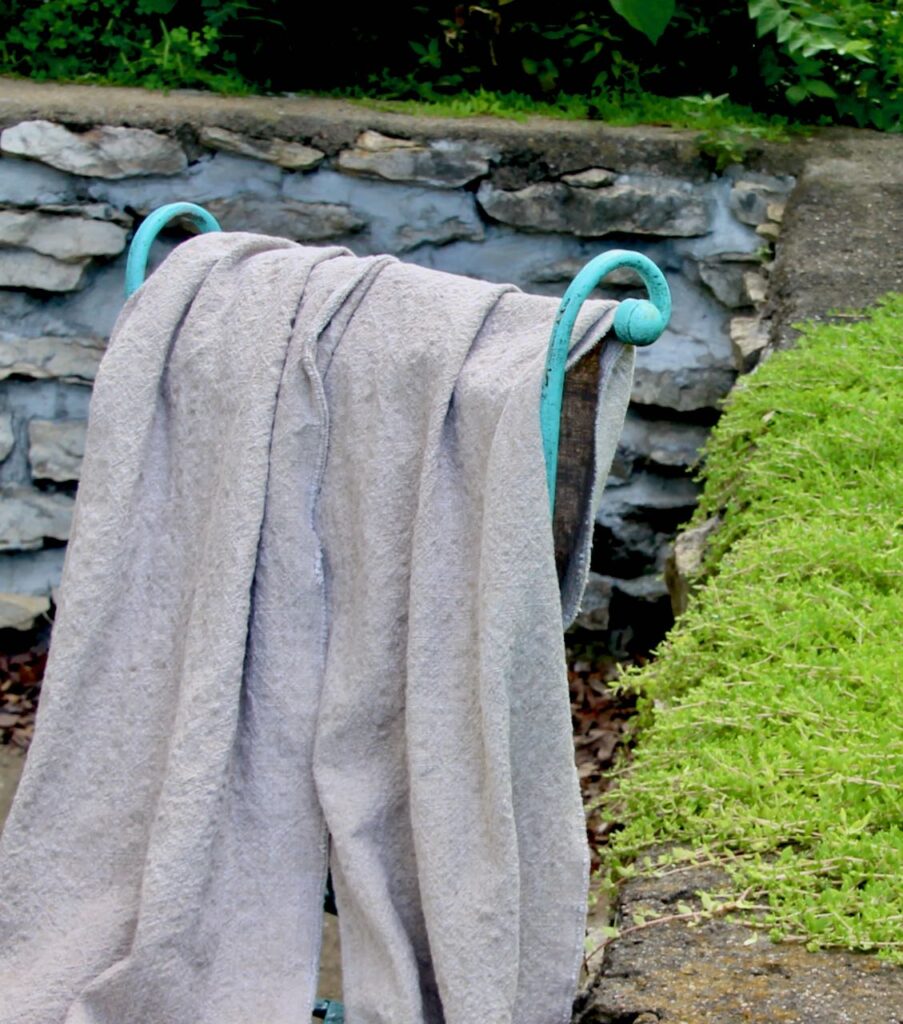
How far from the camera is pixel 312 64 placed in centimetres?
412

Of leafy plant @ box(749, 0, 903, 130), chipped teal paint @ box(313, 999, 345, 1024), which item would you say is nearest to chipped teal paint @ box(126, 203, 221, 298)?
chipped teal paint @ box(313, 999, 345, 1024)

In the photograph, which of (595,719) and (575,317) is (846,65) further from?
Result: (575,317)

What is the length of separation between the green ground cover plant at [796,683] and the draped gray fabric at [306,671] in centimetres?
36

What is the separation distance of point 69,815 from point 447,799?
0.45m

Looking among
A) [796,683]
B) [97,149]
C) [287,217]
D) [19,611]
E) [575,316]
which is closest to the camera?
[575,316]

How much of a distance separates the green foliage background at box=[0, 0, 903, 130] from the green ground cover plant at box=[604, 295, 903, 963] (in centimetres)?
154

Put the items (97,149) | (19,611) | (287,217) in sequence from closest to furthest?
(97,149) → (287,217) → (19,611)

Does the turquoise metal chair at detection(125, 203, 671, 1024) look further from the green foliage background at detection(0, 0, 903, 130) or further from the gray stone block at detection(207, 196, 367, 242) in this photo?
the green foliage background at detection(0, 0, 903, 130)

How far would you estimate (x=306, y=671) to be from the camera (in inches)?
57.8

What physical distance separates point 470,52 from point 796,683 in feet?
9.09

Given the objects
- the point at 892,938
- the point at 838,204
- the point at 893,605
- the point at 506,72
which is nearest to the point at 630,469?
the point at 838,204

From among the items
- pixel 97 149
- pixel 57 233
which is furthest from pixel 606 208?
pixel 57 233

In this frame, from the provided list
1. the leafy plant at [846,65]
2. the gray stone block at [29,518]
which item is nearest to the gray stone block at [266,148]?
the gray stone block at [29,518]

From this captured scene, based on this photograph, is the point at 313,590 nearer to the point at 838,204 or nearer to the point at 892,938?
the point at 892,938
